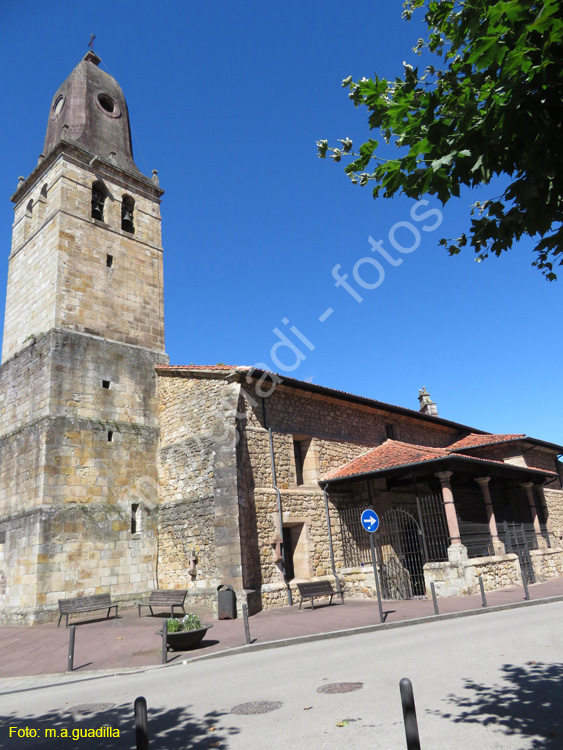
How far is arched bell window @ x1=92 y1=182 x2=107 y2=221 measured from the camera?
20109mm

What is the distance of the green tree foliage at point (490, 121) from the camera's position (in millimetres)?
3230

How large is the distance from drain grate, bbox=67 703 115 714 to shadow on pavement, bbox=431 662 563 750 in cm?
373

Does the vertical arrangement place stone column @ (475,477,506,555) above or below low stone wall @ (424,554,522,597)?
above

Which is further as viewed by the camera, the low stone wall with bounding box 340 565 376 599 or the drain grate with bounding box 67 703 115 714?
the low stone wall with bounding box 340 565 376 599

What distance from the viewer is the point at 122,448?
56.0ft

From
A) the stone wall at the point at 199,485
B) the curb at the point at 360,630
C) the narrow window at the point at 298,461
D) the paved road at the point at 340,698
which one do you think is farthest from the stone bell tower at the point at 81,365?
the paved road at the point at 340,698

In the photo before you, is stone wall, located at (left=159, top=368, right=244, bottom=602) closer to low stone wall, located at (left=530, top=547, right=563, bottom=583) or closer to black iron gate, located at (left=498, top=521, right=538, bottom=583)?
black iron gate, located at (left=498, top=521, right=538, bottom=583)

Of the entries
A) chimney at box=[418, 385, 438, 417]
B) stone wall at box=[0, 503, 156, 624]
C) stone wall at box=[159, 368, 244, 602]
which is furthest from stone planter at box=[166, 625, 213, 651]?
chimney at box=[418, 385, 438, 417]

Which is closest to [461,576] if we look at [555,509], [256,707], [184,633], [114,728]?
[184,633]

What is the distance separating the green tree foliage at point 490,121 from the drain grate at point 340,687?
4935mm

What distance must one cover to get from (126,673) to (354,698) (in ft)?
14.4

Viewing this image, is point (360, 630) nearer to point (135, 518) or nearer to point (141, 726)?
point (141, 726)

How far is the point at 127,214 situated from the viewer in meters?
21.2

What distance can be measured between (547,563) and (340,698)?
17118 millimetres
